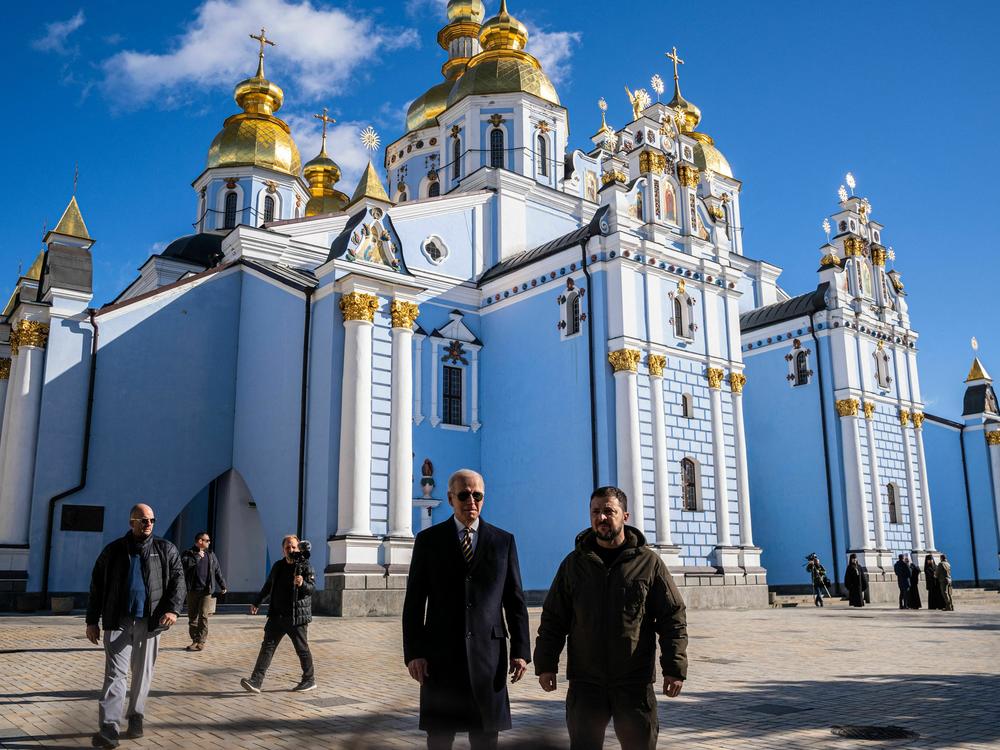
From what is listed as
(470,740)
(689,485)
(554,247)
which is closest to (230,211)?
(554,247)

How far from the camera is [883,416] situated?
31.4 metres

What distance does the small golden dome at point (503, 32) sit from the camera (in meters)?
34.7

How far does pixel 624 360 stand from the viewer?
23.4 meters

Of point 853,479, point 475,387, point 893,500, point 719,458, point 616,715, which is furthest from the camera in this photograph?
point 893,500

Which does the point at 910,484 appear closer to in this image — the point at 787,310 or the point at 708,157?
the point at 787,310

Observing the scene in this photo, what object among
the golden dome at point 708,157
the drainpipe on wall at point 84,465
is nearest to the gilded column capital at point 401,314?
the drainpipe on wall at point 84,465

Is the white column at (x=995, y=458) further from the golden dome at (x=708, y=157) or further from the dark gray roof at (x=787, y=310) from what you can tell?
the golden dome at (x=708, y=157)

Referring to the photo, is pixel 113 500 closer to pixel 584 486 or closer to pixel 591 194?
pixel 584 486

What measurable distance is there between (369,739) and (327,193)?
37889 mm

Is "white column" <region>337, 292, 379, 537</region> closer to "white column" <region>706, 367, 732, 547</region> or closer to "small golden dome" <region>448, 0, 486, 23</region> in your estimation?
"white column" <region>706, 367, 732, 547</region>

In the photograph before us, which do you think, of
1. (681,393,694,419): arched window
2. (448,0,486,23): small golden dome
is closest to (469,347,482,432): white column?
(681,393,694,419): arched window

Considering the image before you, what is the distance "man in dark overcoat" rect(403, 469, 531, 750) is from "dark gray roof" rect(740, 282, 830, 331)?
27.7m

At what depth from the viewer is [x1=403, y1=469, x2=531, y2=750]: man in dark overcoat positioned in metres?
5.06

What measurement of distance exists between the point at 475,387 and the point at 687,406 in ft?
19.1
